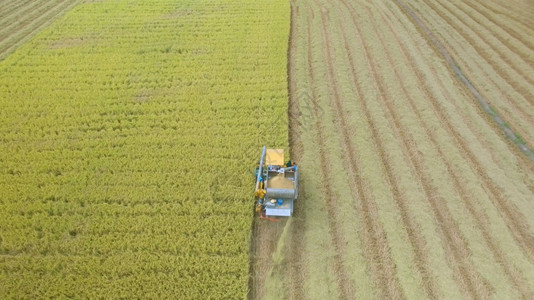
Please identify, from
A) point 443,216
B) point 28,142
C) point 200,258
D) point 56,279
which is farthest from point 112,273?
point 443,216

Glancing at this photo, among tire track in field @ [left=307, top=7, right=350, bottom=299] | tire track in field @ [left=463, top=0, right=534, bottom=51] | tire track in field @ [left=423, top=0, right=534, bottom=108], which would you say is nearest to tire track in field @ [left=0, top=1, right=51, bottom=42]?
tire track in field @ [left=307, top=7, right=350, bottom=299]

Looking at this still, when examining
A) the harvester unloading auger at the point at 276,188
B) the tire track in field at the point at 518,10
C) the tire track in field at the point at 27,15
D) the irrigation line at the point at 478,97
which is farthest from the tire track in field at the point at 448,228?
the tire track in field at the point at 27,15

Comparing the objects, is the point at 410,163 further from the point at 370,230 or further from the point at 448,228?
the point at 370,230

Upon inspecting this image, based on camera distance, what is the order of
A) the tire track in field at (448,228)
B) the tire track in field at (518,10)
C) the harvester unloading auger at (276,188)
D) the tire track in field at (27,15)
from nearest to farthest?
the tire track in field at (448,228) < the harvester unloading auger at (276,188) < the tire track in field at (27,15) < the tire track in field at (518,10)

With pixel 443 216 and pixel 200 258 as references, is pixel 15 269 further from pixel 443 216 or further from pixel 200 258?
pixel 443 216

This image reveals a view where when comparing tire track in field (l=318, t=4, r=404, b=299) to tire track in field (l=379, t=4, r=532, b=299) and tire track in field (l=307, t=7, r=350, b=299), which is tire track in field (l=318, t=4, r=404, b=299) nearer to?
tire track in field (l=307, t=7, r=350, b=299)

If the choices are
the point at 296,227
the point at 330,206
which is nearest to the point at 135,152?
the point at 296,227

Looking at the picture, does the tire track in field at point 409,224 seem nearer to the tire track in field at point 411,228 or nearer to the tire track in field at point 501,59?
the tire track in field at point 411,228
